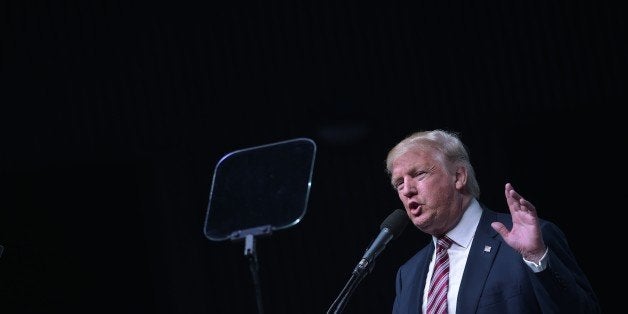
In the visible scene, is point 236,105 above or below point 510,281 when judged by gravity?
above

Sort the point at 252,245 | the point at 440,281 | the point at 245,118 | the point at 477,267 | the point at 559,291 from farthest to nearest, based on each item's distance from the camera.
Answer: the point at 245,118
the point at 440,281
the point at 477,267
the point at 252,245
the point at 559,291

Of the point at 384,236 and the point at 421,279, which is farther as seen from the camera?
the point at 421,279

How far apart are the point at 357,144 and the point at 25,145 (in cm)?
184

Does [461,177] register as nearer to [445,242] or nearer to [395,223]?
[445,242]

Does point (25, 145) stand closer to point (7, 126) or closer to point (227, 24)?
point (7, 126)

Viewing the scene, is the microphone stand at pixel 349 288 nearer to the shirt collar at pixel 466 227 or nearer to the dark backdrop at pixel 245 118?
the shirt collar at pixel 466 227

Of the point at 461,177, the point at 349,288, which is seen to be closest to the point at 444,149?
the point at 461,177

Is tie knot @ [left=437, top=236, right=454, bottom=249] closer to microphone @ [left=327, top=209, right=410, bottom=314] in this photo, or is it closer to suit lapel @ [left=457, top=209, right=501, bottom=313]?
suit lapel @ [left=457, top=209, right=501, bottom=313]

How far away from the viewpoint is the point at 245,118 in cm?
436

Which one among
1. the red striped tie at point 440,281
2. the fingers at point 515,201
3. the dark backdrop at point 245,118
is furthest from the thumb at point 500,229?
the dark backdrop at point 245,118

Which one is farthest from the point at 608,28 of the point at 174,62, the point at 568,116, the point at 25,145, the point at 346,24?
the point at 25,145

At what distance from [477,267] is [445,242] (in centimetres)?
23

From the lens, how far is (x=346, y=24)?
4.30m

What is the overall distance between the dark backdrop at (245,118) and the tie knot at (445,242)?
1.20 meters
